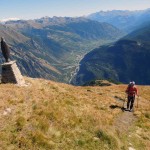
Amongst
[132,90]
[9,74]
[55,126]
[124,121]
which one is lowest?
[124,121]

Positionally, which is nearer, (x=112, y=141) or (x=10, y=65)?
(x=112, y=141)

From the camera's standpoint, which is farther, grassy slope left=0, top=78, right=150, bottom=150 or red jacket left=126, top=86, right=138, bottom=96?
red jacket left=126, top=86, right=138, bottom=96

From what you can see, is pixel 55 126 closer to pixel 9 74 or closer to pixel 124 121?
pixel 124 121

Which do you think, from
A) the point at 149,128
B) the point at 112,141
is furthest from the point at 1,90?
the point at 149,128

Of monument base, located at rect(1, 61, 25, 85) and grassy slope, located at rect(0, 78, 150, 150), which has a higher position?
monument base, located at rect(1, 61, 25, 85)

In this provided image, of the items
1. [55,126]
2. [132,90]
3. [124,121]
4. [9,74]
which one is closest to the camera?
[55,126]

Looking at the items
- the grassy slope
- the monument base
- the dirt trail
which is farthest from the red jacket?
the monument base

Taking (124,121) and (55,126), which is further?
(124,121)

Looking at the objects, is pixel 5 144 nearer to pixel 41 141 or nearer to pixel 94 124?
pixel 41 141

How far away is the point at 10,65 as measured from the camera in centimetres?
3127

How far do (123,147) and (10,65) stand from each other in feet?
53.1

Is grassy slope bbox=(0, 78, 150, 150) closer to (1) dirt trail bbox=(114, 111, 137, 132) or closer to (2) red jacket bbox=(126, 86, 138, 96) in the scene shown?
(1) dirt trail bbox=(114, 111, 137, 132)

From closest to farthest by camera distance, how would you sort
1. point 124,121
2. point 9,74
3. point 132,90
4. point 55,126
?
point 55,126 < point 124,121 < point 9,74 < point 132,90

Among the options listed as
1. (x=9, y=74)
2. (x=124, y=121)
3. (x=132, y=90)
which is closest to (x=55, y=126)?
(x=124, y=121)
